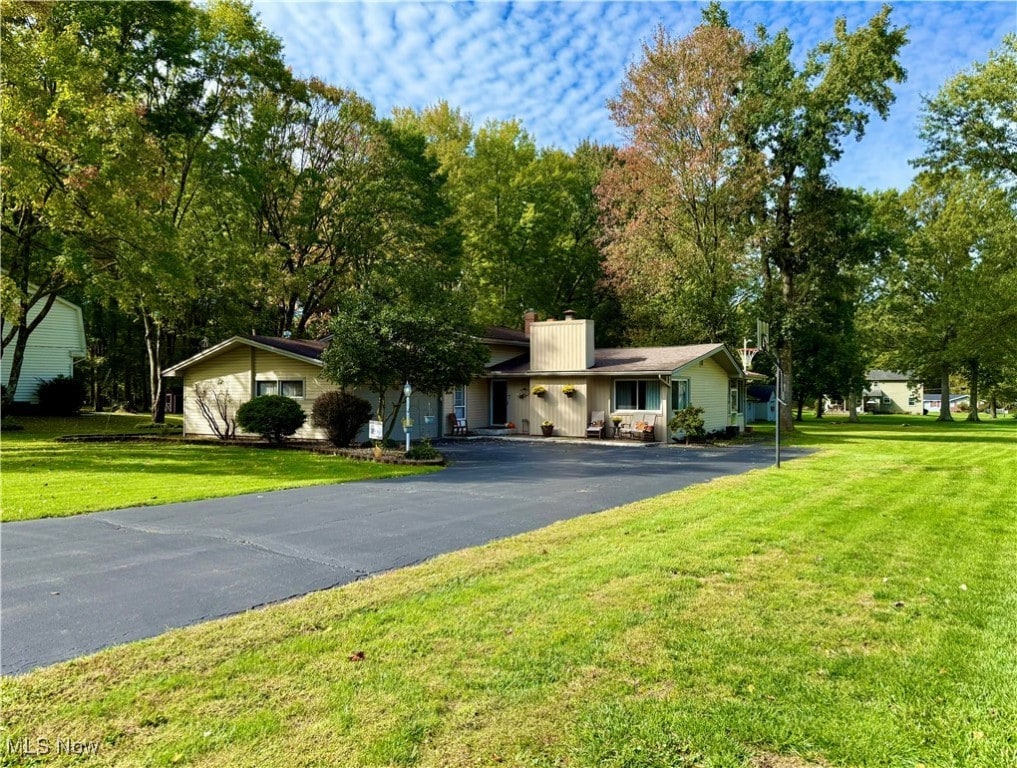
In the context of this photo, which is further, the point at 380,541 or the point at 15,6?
the point at 15,6

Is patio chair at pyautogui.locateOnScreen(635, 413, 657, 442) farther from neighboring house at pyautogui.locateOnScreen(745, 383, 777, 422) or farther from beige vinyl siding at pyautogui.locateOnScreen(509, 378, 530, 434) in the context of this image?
neighboring house at pyautogui.locateOnScreen(745, 383, 777, 422)

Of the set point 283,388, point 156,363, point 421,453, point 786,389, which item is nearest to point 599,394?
point 421,453

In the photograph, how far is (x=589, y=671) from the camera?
11.8 ft

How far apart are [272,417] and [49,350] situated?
1791cm

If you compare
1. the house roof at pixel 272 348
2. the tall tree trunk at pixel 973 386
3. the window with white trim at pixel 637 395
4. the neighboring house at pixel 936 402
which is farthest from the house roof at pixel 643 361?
the neighboring house at pixel 936 402

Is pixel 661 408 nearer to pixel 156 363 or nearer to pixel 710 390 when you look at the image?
pixel 710 390

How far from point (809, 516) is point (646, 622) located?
4.67 m

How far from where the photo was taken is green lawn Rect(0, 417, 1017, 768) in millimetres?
2865

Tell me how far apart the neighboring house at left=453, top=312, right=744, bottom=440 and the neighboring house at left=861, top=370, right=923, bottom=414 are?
44.6 meters

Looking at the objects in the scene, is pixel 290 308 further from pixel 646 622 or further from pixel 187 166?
pixel 646 622

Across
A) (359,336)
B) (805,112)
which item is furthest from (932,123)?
(359,336)

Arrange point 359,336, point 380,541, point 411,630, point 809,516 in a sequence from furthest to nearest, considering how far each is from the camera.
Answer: point 359,336, point 809,516, point 380,541, point 411,630

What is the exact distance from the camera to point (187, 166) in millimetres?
25844

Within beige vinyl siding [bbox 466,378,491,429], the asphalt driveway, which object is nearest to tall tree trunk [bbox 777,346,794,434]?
beige vinyl siding [bbox 466,378,491,429]
